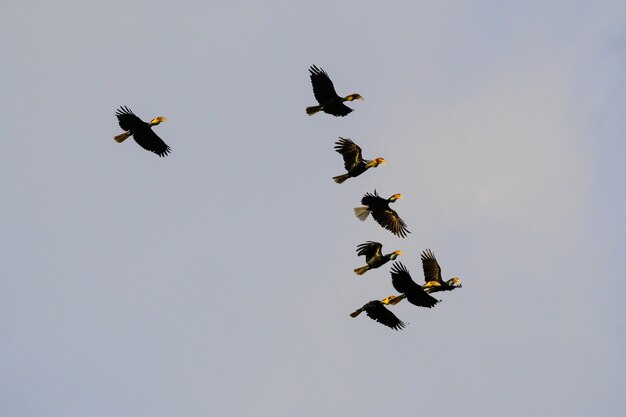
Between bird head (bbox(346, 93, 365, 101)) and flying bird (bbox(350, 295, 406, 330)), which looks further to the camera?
bird head (bbox(346, 93, 365, 101))

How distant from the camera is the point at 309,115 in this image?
3994 centimetres

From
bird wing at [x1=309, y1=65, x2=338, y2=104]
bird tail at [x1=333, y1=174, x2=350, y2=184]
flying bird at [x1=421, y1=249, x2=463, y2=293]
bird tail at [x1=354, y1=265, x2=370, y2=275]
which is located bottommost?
bird tail at [x1=354, y1=265, x2=370, y2=275]

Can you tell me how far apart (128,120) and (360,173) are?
7808 mm

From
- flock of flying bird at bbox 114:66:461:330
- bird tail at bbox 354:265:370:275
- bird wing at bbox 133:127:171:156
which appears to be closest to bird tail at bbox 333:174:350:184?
flock of flying bird at bbox 114:66:461:330

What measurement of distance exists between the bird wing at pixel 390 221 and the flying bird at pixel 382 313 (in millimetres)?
2976

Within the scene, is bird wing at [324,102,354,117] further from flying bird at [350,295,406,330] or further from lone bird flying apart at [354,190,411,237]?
flying bird at [350,295,406,330]

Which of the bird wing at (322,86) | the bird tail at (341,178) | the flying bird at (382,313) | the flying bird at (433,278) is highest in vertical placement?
the bird wing at (322,86)

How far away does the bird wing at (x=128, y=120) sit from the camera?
38.7 m

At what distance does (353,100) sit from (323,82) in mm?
1553

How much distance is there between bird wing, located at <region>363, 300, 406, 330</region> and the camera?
125ft

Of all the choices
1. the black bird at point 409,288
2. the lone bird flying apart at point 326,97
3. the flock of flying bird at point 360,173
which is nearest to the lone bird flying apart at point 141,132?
the flock of flying bird at point 360,173

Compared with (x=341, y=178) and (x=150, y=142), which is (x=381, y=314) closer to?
(x=341, y=178)

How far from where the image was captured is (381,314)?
38469 mm

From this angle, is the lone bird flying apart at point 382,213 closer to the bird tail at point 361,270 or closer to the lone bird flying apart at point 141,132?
the bird tail at point 361,270
